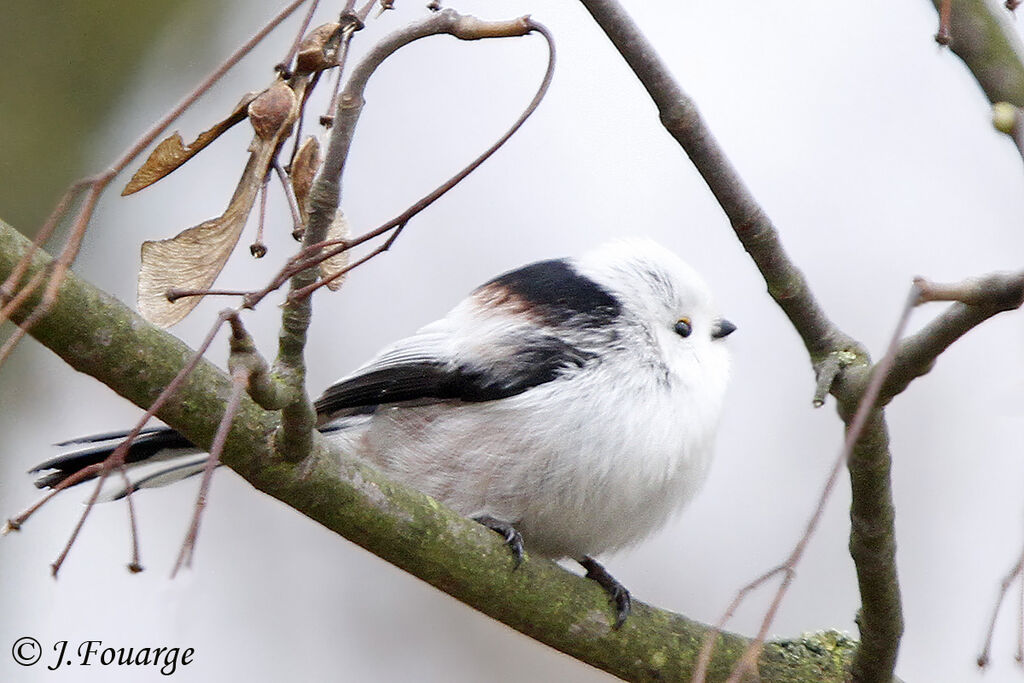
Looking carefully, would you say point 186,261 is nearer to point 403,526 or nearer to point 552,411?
point 403,526

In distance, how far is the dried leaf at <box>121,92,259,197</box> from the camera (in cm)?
212

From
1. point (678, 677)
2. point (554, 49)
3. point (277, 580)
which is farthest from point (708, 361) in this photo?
A: point (277, 580)

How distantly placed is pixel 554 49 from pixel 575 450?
1.31 meters

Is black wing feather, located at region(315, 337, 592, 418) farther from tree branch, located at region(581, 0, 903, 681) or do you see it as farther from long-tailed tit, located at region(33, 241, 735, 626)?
tree branch, located at region(581, 0, 903, 681)

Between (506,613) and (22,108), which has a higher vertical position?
(22,108)

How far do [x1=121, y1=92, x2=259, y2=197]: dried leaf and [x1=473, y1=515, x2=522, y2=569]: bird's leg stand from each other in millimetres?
1188

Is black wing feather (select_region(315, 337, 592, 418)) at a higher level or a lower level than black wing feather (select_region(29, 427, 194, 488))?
higher

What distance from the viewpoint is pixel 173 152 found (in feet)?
7.18

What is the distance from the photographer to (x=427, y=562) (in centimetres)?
258

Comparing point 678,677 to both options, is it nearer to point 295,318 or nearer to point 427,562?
point 427,562

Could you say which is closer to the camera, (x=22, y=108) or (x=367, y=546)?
(x=367, y=546)

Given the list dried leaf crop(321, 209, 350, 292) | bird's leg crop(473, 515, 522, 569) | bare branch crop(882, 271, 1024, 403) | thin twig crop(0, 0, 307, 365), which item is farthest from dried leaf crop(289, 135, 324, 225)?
bare branch crop(882, 271, 1024, 403)

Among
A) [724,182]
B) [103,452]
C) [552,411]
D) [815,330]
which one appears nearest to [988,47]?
[724,182]

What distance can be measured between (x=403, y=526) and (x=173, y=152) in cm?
92
